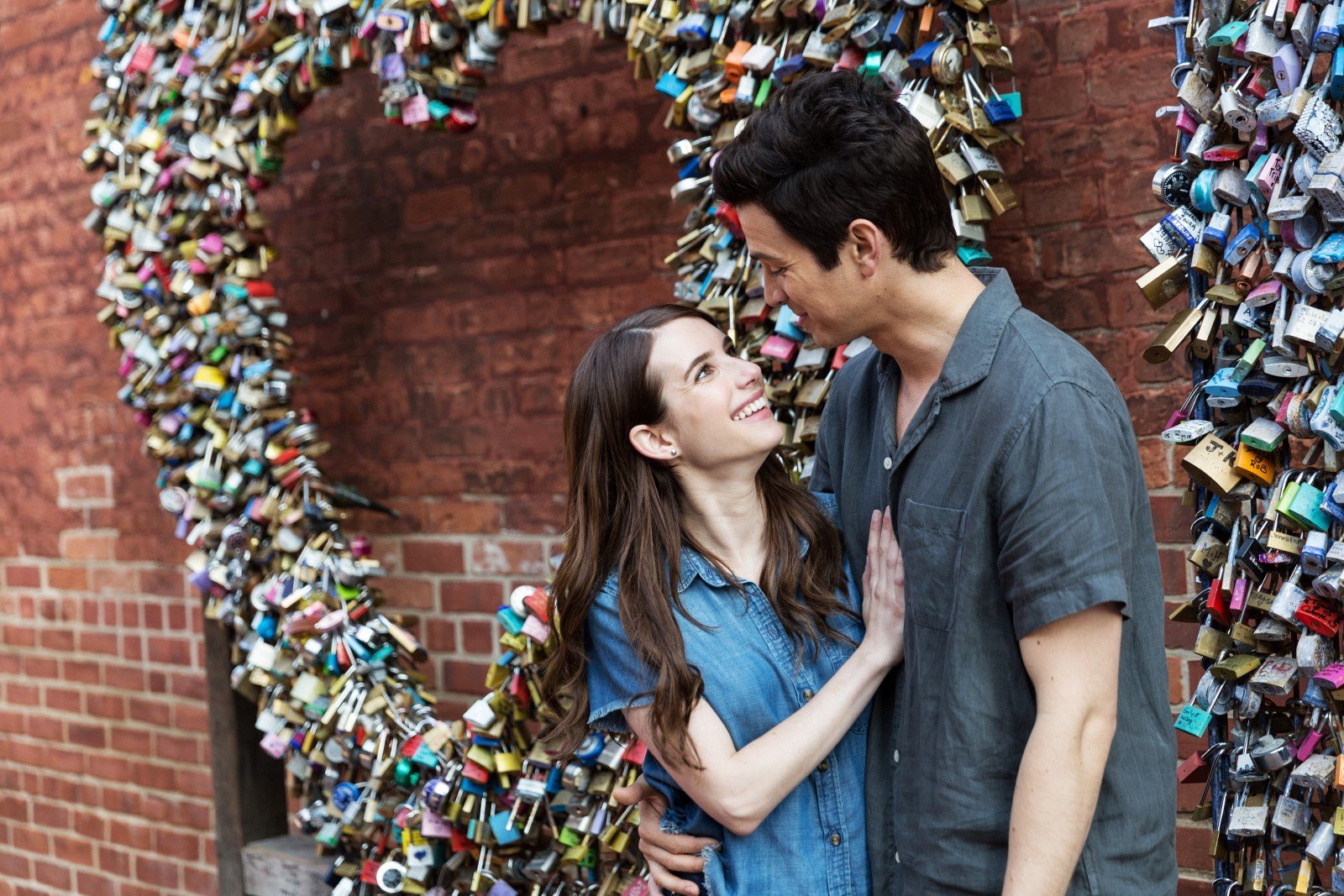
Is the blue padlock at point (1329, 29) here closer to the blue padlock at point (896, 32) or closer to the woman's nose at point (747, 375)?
the blue padlock at point (896, 32)

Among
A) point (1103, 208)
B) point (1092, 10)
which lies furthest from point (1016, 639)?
point (1092, 10)

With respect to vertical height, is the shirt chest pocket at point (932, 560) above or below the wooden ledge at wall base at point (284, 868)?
above

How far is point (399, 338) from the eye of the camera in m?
3.47

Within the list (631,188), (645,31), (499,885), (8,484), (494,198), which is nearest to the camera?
(645,31)

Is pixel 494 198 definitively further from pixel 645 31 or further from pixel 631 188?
pixel 645 31

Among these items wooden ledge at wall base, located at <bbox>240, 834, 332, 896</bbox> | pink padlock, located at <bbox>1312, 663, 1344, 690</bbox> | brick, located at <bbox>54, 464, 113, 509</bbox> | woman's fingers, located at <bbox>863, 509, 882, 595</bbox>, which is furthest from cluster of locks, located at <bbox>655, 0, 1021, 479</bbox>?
brick, located at <bbox>54, 464, 113, 509</bbox>

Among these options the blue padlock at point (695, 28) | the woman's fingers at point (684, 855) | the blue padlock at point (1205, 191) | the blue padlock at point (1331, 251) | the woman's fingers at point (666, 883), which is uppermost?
the blue padlock at point (695, 28)

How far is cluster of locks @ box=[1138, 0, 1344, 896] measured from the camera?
158 centimetres

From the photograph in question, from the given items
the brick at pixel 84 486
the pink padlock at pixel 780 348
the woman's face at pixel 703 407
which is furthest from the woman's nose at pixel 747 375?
the brick at pixel 84 486

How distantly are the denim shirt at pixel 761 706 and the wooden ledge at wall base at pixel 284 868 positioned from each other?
5.58 feet

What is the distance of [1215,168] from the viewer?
1.70 metres

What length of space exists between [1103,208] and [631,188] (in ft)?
3.66

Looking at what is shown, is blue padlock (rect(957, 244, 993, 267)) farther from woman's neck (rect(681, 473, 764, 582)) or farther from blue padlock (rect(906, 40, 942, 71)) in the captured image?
woman's neck (rect(681, 473, 764, 582))

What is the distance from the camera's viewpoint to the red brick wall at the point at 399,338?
2.28 meters
